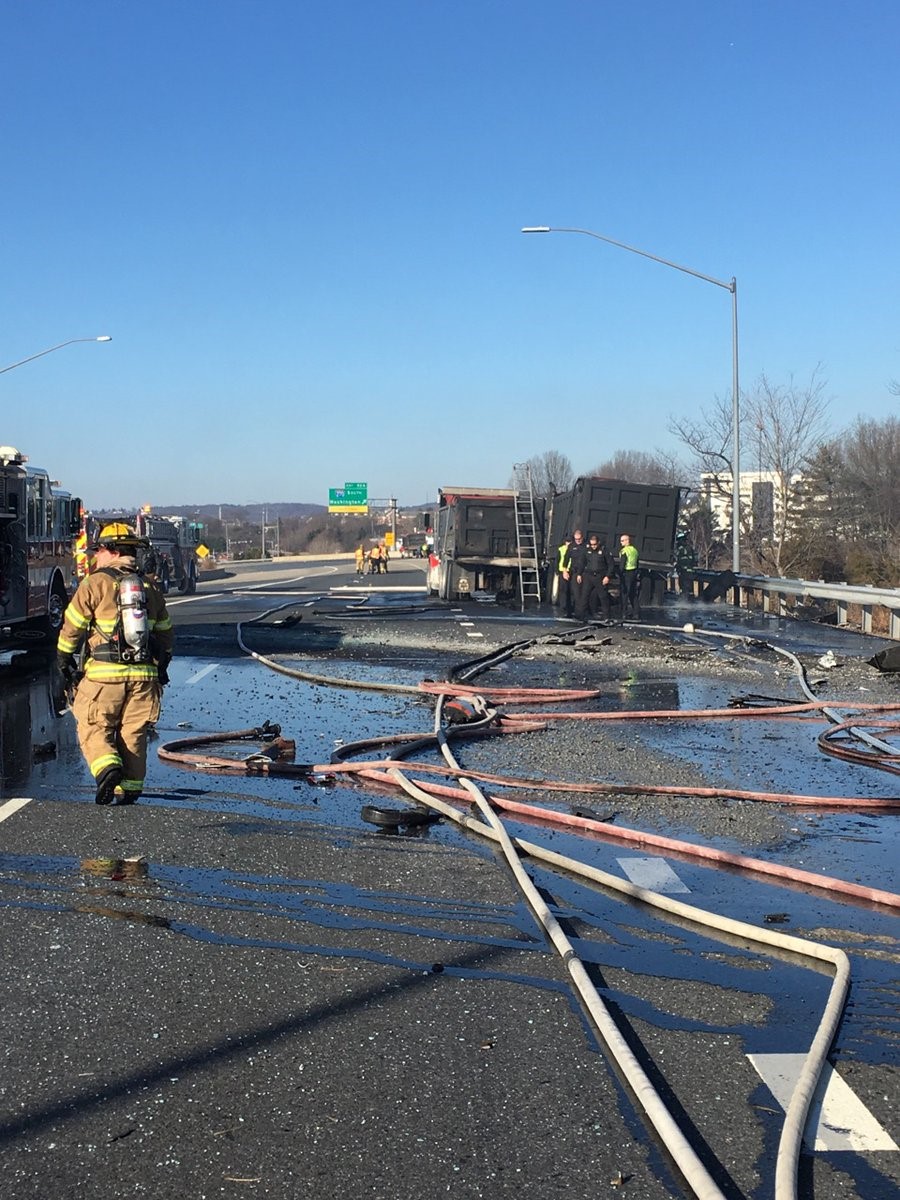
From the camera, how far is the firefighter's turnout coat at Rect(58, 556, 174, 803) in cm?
797

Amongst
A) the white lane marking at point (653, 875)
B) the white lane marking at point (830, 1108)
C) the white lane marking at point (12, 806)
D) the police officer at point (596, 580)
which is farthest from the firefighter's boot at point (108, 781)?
the police officer at point (596, 580)

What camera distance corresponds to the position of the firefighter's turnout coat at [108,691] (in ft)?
26.2

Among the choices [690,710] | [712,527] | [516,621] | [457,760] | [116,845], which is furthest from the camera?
[712,527]

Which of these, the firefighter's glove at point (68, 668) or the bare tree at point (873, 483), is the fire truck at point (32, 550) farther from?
the bare tree at point (873, 483)

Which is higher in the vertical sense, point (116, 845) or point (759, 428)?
point (759, 428)

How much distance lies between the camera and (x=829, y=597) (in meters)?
24.7

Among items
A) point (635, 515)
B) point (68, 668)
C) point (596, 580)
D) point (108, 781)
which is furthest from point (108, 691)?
point (635, 515)

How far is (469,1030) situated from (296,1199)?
4.08 ft

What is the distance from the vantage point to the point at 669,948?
5.45 metres

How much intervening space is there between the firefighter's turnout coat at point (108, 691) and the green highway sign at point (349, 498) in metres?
109

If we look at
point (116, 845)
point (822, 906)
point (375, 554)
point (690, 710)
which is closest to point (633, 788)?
point (822, 906)

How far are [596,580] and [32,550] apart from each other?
1041 cm

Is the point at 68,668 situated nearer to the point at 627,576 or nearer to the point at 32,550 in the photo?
the point at 32,550

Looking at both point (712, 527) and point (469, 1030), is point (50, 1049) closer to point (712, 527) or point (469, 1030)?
point (469, 1030)
